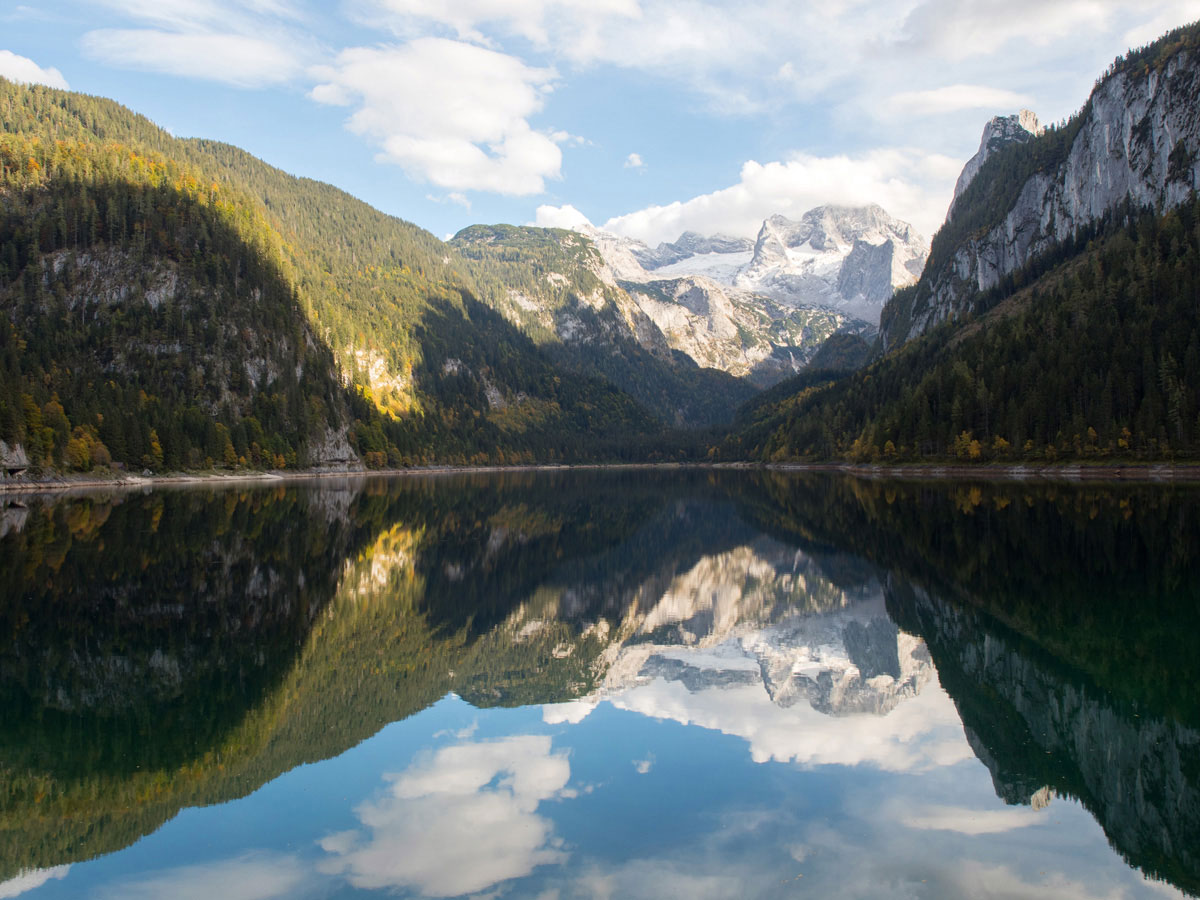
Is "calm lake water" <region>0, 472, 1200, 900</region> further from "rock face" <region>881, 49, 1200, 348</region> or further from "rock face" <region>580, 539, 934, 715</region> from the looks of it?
"rock face" <region>881, 49, 1200, 348</region>

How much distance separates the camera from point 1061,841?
11648mm

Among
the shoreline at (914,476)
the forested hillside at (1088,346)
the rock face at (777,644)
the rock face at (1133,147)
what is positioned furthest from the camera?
the rock face at (1133,147)

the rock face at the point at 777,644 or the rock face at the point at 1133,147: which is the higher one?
the rock face at the point at 1133,147

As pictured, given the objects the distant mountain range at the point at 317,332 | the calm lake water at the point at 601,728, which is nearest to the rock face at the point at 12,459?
the distant mountain range at the point at 317,332

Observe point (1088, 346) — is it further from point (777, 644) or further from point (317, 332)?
point (317, 332)

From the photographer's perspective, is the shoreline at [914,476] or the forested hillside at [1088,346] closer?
the shoreline at [914,476]

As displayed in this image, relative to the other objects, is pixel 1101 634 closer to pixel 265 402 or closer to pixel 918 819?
pixel 918 819

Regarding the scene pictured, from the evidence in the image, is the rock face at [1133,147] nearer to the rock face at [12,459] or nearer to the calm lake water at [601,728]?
the calm lake water at [601,728]

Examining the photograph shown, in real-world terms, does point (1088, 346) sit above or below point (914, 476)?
above

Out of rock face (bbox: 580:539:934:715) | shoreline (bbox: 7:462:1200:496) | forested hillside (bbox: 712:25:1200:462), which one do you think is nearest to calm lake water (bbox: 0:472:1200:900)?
rock face (bbox: 580:539:934:715)

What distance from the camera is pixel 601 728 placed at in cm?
1752

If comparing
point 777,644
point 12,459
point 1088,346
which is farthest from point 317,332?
point 777,644

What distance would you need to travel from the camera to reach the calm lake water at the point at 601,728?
1123cm

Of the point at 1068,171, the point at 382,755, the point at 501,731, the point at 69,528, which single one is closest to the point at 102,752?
the point at 382,755
